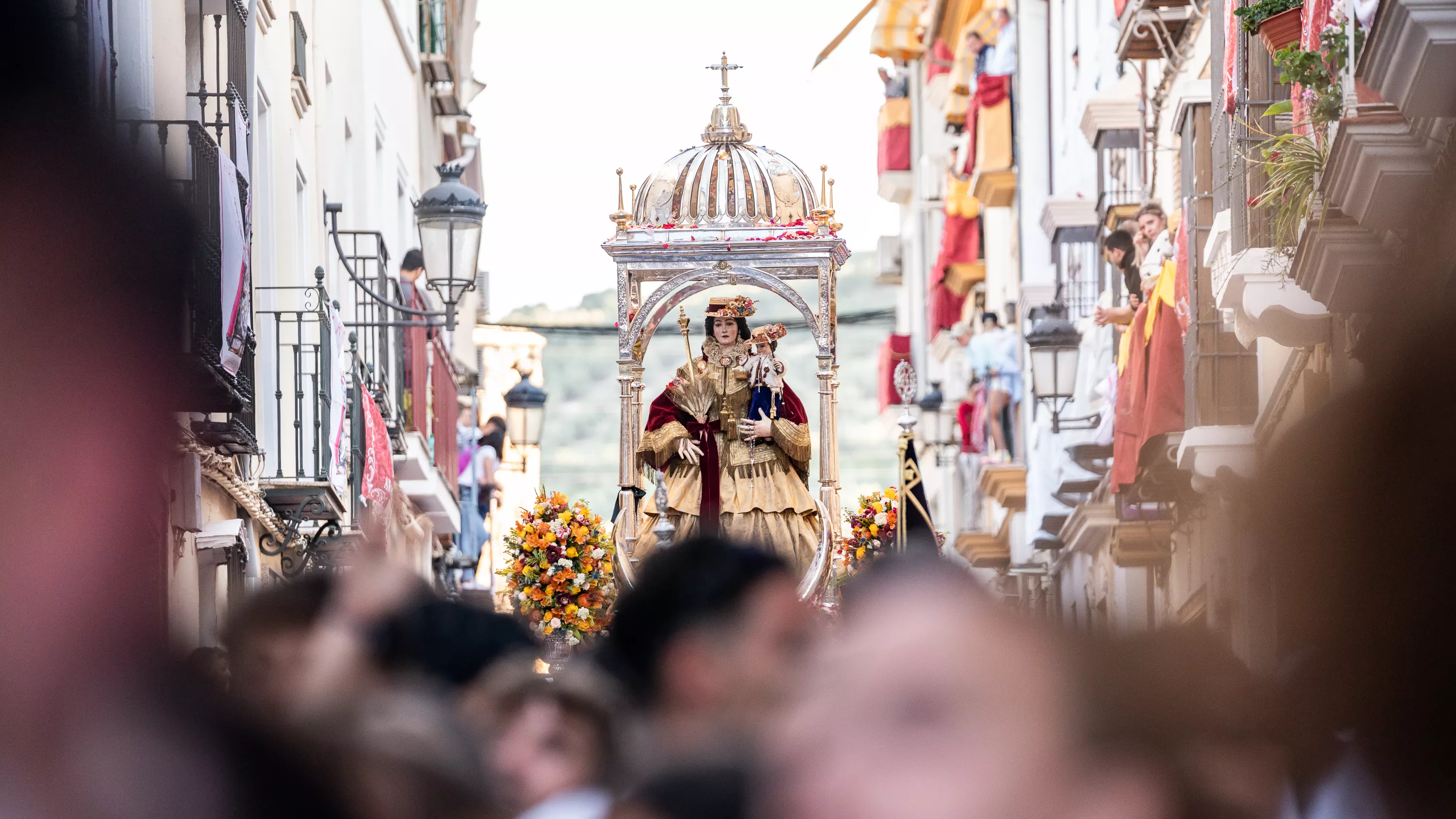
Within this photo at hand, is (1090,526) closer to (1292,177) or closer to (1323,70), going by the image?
(1292,177)

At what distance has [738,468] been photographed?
42.6 ft

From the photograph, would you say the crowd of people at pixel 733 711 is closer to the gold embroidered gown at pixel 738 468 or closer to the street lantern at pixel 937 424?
the gold embroidered gown at pixel 738 468

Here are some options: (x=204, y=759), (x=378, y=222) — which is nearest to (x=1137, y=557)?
(x=378, y=222)

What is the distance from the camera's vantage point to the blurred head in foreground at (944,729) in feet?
7.48

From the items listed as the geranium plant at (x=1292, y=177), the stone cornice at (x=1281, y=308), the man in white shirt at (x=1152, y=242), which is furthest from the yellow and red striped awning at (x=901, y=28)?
the geranium plant at (x=1292, y=177)

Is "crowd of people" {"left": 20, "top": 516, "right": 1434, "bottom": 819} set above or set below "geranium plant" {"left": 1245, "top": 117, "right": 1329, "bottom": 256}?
below

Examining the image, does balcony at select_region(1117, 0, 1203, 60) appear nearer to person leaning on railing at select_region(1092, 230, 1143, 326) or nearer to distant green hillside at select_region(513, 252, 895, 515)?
person leaning on railing at select_region(1092, 230, 1143, 326)

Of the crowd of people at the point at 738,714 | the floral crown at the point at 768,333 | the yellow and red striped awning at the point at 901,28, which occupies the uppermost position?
the yellow and red striped awning at the point at 901,28

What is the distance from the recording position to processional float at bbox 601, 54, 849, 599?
13250 mm

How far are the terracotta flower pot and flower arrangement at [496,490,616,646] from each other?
14.3 ft

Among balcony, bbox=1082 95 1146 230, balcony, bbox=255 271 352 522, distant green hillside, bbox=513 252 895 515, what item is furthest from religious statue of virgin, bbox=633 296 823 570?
distant green hillside, bbox=513 252 895 515

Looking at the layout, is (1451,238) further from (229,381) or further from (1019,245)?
(1019,245)

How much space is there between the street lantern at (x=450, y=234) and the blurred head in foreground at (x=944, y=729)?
37.7 feet

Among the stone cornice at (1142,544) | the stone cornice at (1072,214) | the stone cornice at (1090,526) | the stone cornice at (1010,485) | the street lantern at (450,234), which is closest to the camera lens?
the street lantern at (450,234)
